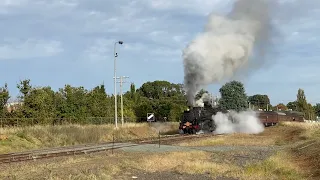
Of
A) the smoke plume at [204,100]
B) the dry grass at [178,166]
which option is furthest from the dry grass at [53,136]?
the dry grass at [178,166]

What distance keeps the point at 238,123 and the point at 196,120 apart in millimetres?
9158

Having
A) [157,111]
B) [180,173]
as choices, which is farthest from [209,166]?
[157,111]

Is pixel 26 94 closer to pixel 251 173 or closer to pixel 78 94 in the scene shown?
pixel 78 94

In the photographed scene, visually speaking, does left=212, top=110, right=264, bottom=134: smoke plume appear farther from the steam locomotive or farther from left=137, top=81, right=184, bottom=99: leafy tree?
left=137, top=81, right=184, bottom=99: leafy tree

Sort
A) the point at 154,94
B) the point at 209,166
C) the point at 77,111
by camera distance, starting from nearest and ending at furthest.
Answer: the point at 209,166 → the point at 77,111 → the point at 154,94

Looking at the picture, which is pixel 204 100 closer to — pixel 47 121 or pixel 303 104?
pixel 47 121

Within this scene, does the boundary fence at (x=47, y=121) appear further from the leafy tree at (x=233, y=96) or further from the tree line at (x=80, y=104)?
the leafy tree at (x=233, y=96)

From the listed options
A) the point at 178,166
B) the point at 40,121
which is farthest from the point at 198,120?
the point at 178,166

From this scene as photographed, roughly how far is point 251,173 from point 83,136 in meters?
24.1

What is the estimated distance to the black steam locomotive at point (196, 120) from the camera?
4240 centimetres

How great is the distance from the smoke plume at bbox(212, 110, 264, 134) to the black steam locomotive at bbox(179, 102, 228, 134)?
1.42 meters

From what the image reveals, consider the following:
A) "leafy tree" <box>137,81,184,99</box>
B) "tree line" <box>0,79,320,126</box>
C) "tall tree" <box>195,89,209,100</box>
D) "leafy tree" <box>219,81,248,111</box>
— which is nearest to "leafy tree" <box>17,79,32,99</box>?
"tree line" <box>0,79,320,126</box>

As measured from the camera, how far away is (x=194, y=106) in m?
44.1

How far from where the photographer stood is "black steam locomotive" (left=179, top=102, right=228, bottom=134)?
42.4m
